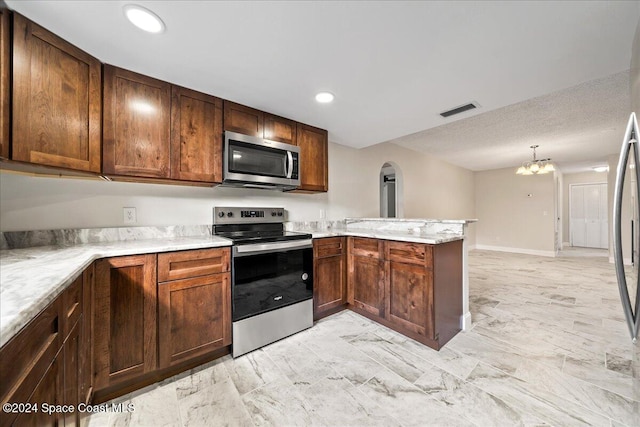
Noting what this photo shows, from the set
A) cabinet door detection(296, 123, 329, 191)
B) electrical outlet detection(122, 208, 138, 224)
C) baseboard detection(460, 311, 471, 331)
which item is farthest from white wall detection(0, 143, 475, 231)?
baseboard detection(460, 311, 471, 331)

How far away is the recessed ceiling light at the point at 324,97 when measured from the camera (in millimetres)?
2082

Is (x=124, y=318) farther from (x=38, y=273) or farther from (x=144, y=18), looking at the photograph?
(x=144, y=18)

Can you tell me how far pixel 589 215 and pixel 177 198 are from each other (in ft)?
36.0

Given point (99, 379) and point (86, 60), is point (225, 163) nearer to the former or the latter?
point (86, 60)

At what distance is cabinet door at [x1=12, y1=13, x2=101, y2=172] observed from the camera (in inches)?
48.5

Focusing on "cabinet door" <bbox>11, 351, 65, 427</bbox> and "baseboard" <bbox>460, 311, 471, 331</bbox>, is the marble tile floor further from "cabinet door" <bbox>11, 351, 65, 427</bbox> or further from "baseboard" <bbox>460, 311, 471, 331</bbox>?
"cabinet door" <bbox>11, 351, 65, 427</bbox>

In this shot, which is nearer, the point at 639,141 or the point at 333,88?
the point at 639,141

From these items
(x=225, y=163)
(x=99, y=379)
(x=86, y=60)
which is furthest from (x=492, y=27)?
(x=99, y=379)

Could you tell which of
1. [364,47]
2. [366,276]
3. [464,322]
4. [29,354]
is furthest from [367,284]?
[29,354]

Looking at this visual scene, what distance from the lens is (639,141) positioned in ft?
3.15

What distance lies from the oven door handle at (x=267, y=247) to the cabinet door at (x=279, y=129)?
1077mm

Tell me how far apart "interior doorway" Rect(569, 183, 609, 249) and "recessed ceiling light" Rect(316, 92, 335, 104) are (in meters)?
9.56

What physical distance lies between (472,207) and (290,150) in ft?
22.8

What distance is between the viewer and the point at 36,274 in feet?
3.10
